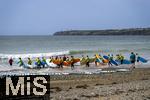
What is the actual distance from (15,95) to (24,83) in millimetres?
3662

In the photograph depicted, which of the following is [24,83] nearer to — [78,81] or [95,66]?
[78,81]

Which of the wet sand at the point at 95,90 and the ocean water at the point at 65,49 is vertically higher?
the ocean water at the point at 65,49

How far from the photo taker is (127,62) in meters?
30.2

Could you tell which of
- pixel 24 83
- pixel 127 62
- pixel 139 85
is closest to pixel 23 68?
pixel 127 62

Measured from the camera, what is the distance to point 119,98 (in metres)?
13.2

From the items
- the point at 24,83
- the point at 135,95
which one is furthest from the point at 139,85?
the point at 24,83

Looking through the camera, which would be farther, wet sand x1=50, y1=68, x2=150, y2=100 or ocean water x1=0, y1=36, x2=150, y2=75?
ocean water x1=0, y1=36, x2=150, y2=75

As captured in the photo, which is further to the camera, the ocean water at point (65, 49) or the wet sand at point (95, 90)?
the ocean water at point (65, 49)

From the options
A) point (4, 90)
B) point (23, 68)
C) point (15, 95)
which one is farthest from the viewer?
point (23, 68)

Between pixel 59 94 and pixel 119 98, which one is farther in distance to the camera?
pixel 59 94

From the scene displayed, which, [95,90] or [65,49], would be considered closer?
[95,90]

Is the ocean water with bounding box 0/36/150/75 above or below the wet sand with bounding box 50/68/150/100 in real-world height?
above

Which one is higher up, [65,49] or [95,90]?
[65,49]

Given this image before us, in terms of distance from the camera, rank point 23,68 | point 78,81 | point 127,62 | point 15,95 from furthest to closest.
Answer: point 127,62 → point 23,68 → point 78,81 → point 15,95
